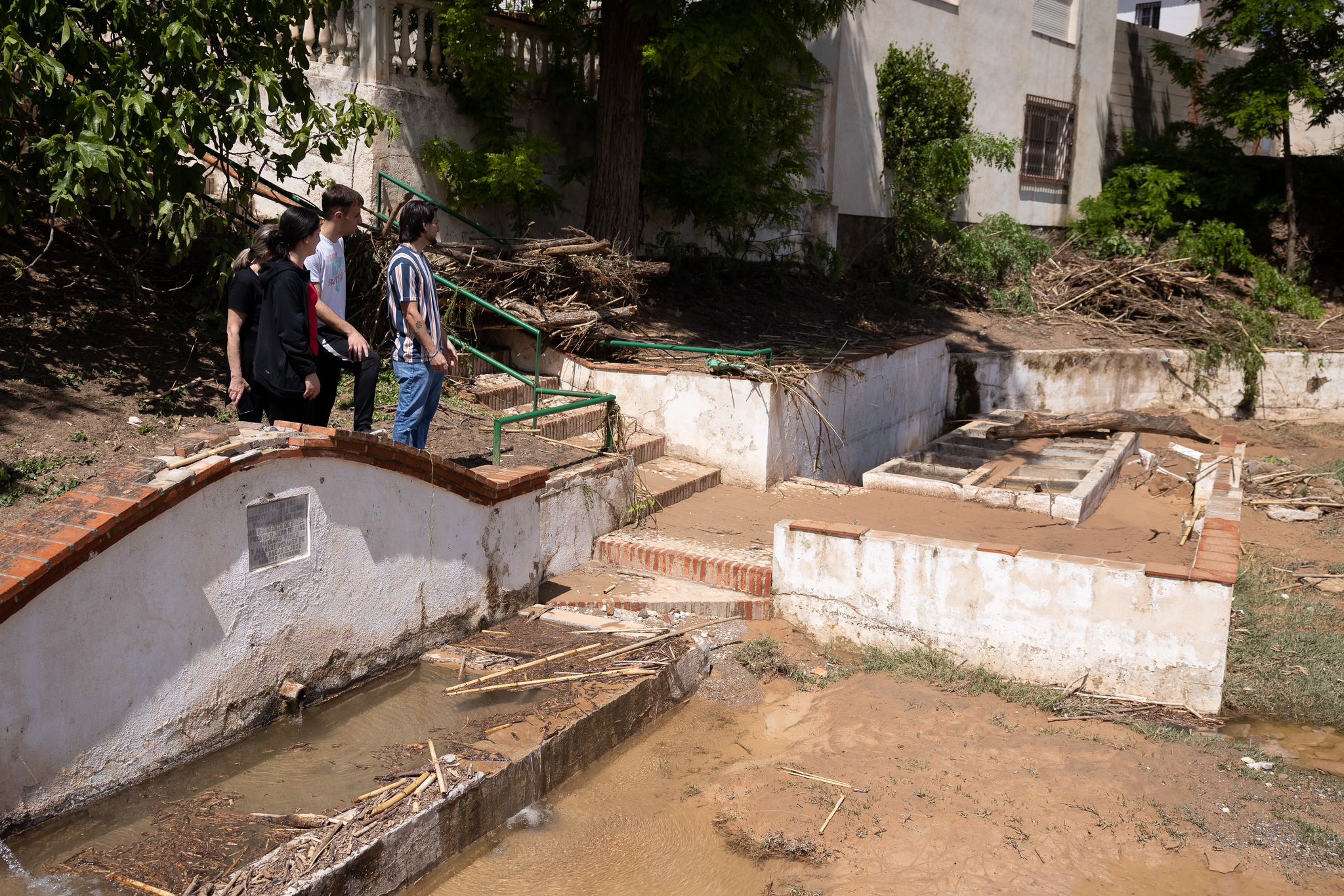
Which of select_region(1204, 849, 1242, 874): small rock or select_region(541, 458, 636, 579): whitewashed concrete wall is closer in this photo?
select_region(1204, 849, 1242, 874): small rock

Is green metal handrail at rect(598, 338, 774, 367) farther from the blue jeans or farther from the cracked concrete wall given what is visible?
the cracked concrete wall

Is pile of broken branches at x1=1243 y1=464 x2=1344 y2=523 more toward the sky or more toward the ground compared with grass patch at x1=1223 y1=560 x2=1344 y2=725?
more toward the sky

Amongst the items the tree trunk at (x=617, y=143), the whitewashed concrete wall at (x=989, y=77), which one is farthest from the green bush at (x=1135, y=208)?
the tree trunk at (x=617, y=143)

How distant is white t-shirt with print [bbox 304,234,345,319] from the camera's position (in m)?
5.92

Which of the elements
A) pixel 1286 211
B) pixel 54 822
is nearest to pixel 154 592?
pixel 54 822

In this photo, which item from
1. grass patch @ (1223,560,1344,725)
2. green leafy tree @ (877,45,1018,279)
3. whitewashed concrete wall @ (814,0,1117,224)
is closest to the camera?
grass patch @ (1223,560,1344,725)

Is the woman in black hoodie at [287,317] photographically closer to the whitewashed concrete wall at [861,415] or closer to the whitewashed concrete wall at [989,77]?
the whitewashed concrete wall at [861,415]

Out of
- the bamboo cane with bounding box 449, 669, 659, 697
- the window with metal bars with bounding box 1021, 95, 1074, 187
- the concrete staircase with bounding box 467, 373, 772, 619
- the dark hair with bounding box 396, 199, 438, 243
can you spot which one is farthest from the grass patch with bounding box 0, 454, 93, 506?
the window with metal bars with bounding box 1021, 95, 1074, 187

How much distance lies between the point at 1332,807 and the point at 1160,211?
15733 mm

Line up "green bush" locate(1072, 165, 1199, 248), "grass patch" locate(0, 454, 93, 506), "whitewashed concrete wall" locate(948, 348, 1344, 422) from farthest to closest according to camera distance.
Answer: "green bush" locate(1072, 165, 1199, 248), "whitewashed concrete wall" locate(948, 348, 1344, 422), "grass patch" locate(0, 454, 93, 506)

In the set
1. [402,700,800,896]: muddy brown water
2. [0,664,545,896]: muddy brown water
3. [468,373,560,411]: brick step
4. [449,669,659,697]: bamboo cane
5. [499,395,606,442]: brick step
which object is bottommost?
[402,700,800,896]: muddy brown water

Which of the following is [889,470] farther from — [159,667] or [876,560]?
[159,667]

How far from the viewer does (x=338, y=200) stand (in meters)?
5.86

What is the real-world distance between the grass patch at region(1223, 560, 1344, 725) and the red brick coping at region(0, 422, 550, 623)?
16.3 ft
